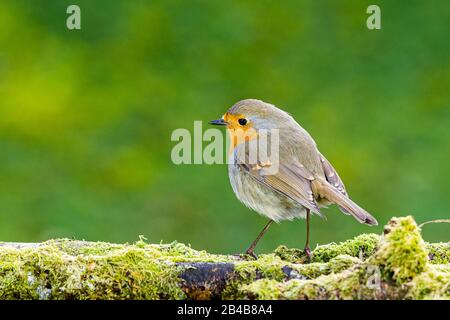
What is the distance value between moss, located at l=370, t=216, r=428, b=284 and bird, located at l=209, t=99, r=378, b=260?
156 centimetres

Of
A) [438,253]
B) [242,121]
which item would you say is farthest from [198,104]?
[438,253]

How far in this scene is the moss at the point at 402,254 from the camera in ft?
10.5

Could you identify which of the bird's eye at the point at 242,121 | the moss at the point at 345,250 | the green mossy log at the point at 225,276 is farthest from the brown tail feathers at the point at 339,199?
the green mossy log at the point at 225,276

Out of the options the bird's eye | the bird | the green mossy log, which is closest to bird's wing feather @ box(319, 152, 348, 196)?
the bird

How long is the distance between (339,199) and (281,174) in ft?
1.25

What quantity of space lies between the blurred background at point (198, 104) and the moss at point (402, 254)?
4245mm

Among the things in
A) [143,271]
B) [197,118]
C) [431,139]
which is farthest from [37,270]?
[431,139]

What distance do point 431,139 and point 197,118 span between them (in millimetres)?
2387

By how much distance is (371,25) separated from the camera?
29.6ft

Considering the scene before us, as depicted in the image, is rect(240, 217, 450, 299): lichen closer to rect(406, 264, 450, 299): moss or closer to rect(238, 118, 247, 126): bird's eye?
rect(406, 264, 450, 299): moss

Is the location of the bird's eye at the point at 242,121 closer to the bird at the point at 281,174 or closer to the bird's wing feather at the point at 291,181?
the bird at the point at 281,174

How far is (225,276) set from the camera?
355cm

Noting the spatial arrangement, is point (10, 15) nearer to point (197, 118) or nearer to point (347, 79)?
point (197, 118)
